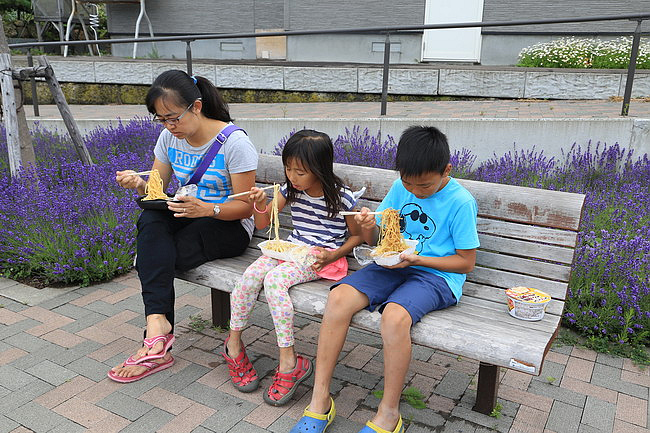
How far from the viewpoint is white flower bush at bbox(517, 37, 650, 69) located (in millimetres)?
8039

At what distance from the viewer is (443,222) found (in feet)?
8.32

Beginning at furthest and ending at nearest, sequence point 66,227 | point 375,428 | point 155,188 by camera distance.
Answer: point 66,227 → point 155,188 → point 375,428

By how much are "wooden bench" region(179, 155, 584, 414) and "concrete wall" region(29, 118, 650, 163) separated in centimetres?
288

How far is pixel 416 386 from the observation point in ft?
9.18

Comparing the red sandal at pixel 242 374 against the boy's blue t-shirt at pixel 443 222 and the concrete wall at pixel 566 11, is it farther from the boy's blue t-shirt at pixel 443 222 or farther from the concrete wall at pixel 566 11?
the concrete wall at pixel 566 11

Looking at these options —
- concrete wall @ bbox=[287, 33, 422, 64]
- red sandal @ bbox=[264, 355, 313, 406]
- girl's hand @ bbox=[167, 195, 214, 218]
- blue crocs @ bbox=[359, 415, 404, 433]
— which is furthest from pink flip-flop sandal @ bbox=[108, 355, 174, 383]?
concrete wall @ bbox=[287, 33, 422, 64]

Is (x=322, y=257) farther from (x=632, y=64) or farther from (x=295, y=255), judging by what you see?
(x=632, y=64)

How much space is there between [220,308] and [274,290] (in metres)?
0.81

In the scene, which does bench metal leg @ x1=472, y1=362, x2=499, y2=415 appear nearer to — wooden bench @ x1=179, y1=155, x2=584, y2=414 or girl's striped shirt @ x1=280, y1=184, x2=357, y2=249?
wooden bench @ x1=179, y1=155, x2=584, y2=414

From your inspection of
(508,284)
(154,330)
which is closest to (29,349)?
(154,330)

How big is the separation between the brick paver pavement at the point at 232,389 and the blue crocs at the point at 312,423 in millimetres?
102

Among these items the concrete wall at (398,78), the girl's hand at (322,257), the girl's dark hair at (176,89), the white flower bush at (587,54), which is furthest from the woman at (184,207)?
the white flower bush at (587,54)

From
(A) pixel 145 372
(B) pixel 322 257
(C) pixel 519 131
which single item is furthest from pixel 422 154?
(C) pixel 519 131

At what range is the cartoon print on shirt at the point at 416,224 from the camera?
2.58 m
